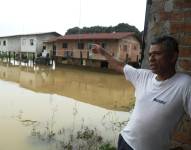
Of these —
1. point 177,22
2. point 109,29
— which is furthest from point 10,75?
point 109,29

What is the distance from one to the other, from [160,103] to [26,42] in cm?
4670

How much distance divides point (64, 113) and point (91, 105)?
2473mm

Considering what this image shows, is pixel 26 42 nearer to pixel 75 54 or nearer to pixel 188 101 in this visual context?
pixel 75 54

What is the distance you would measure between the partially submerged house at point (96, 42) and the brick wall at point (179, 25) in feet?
78.5

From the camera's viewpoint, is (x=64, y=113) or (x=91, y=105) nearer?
(x=64, y=113)

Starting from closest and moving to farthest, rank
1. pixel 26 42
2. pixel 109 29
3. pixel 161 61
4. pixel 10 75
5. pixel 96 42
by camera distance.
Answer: pixel 161 61 → pixel 10 75 → pixel 96 42 → pixel 26 42 → pixel 109 29

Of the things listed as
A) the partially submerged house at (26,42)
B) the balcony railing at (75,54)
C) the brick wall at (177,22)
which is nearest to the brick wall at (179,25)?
the brick wall at (177,22)

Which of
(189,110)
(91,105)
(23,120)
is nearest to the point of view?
(189,110)

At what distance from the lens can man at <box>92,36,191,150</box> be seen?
1983 mm

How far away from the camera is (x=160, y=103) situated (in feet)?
6.58

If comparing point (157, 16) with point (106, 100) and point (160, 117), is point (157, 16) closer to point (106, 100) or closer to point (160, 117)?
point (160, 117)

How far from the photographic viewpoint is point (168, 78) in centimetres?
213

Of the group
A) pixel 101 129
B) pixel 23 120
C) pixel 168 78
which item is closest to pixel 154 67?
pixel 168 78

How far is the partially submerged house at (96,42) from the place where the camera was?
98.6 feet
